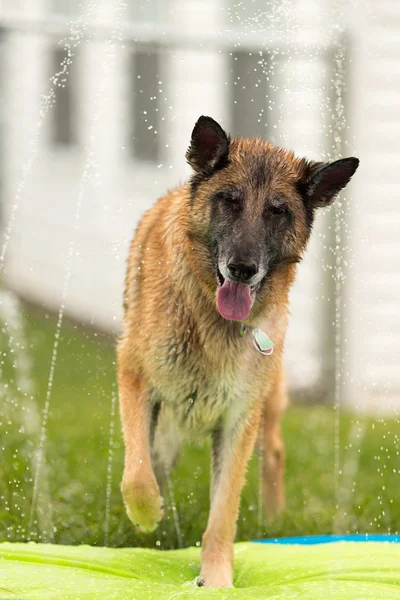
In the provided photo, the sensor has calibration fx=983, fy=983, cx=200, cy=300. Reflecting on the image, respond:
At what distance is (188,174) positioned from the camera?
10125 mm

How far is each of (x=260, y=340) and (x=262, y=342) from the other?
0.04 ft

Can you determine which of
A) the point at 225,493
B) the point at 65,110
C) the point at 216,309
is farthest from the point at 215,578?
the point at 65,110

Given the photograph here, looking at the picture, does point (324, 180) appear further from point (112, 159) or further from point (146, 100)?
point (112, 159)

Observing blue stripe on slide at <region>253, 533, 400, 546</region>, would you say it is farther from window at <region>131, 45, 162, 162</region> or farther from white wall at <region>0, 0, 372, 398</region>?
window at <region>131, 45, 162, 162</region>

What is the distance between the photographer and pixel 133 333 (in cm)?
408

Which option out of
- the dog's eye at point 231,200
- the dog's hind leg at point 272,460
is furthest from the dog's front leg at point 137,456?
the dog's hind leg at point 272,460

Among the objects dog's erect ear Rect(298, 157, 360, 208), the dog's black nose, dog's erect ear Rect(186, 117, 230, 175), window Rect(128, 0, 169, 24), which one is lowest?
the dog's black nose

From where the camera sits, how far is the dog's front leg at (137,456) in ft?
12.5

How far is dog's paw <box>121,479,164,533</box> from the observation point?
3795 mm

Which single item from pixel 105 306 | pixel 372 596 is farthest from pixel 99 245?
pixel 372 596

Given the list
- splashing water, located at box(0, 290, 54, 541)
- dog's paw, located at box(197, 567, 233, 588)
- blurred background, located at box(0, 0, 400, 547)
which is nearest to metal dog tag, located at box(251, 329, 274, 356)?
dog's paw, located at box(197, 567, 233, 588)

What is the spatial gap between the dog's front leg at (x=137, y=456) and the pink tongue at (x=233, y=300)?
563mm

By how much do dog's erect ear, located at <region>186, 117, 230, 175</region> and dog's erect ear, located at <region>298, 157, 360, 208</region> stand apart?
1.09ft

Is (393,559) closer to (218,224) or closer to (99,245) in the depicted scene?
(218,224)
